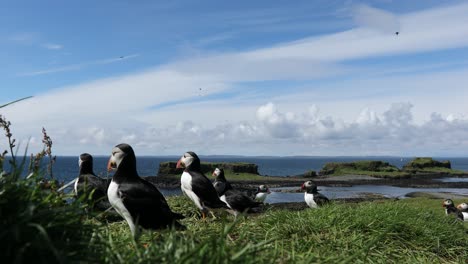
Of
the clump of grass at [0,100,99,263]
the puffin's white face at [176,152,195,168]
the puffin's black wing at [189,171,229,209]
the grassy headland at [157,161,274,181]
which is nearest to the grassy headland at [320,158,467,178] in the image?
the grassy headland at [157,161,274,181]

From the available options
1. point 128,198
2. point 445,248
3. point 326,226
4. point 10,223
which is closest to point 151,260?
point 10,223

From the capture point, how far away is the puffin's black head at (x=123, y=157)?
870 centimetres

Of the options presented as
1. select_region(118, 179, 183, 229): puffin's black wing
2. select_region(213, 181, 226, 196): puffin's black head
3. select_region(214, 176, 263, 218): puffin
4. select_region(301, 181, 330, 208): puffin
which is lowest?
select_region(301, 181, 330, 208): puffin

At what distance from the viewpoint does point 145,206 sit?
27.0 feet

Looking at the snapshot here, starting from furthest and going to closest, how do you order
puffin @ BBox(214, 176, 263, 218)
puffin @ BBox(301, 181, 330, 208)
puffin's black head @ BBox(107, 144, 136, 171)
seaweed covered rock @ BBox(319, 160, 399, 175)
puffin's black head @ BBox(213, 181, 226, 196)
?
seaweed covered rock @ BBox(319, 160, 399, 175) → puffin @ BBox(301, 181, 330, 208) → puffin's black head @ BBox(213, 181, 226, 196) → puffin @ BBox(214, 176, 263, 218) → puffin's black head @ BBox(107, 144, 136, 171)

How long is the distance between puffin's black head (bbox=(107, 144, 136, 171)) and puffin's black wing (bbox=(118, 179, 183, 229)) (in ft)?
1.32

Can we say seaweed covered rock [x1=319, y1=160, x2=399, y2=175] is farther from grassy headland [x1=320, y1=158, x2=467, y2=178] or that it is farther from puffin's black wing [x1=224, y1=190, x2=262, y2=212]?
puffin's black wing [x1=224, y1=190, x2=262, y2=212]

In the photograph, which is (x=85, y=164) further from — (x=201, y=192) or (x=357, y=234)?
(x=357, y=234)

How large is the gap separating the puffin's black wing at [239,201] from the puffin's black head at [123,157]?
6.14m

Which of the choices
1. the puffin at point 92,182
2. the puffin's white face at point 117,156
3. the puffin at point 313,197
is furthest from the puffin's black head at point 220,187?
the puffin's white face at point 117,156

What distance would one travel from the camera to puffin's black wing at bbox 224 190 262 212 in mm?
14398

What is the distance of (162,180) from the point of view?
92.9 meters

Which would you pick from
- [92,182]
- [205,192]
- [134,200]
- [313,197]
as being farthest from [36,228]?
[313,197]

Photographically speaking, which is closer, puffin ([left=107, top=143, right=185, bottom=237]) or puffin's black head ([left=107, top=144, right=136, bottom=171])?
puffin ([left=107, top=143, right=185, bottom=237])
